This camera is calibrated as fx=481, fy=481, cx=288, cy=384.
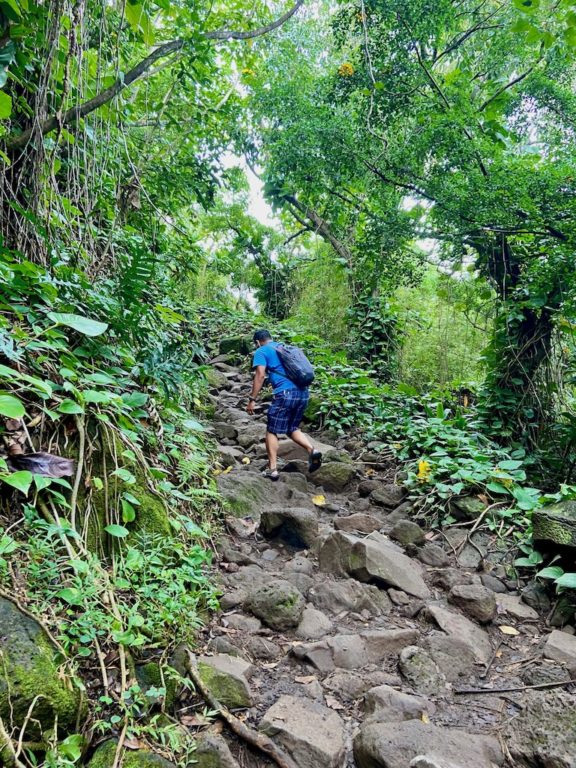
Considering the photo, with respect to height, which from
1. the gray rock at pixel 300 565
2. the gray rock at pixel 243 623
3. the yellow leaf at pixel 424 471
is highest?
the yellow leaf at pixel 424 471

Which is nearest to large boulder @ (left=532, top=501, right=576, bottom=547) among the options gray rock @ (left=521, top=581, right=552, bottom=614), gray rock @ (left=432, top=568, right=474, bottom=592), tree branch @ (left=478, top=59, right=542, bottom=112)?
gray rock @ (left=521, top=581, right=552, bottom=614)

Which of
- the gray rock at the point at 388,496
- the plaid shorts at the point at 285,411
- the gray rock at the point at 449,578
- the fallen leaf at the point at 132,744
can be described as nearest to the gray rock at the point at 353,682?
the fallen leaf at the point at 132,744

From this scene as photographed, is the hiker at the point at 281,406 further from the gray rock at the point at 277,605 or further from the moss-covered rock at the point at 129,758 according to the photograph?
the moss-covered rock at the point at 129,758

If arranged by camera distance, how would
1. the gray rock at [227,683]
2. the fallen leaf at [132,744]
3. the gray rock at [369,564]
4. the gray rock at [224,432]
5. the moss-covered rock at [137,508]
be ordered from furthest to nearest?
1. the gray rock at [224,432]
2. the gray rock at [369,564]
3. the moss-covered rock at [137,508]
4. the gray rock at [227,683]
5. the fallen leaf at [132,744]

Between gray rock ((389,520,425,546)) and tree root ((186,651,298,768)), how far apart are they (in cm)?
241

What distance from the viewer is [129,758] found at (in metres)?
1.70

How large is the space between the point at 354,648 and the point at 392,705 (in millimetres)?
459

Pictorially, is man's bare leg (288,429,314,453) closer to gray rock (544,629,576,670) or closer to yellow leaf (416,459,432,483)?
yellow leaf (416,459,432,483)

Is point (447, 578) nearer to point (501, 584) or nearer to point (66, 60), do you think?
point (501, 584)

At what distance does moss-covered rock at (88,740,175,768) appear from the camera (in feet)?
5.48

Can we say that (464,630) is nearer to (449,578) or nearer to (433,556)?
(449,578)

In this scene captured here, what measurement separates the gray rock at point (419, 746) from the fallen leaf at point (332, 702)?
9.6 inches

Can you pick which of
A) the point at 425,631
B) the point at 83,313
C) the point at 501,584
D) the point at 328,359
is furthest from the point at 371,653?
the point at 328,359

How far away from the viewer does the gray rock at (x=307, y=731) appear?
196 centimetres
